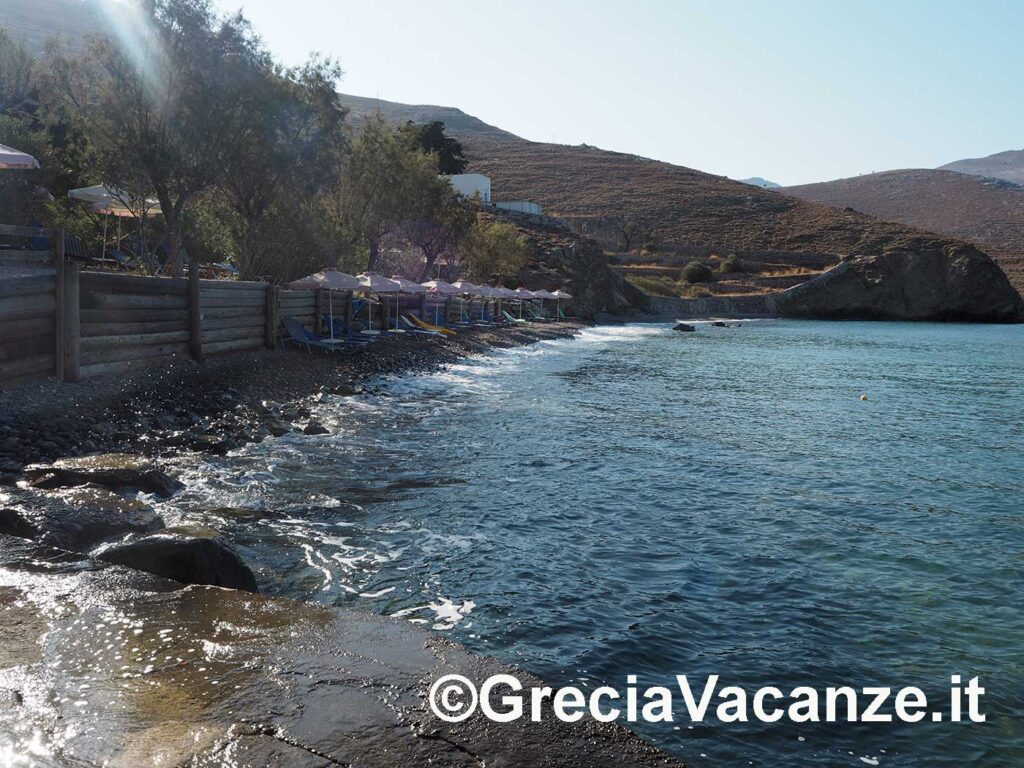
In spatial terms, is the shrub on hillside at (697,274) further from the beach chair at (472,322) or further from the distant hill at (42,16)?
the distant hill at (42,16)

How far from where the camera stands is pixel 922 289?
91812 millimetres

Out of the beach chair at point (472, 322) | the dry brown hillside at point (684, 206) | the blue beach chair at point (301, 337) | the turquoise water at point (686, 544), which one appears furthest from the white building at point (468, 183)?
the turquoise water at point (686, 544)

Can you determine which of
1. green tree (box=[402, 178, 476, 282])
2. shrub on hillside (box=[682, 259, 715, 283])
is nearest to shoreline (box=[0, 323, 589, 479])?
green tree (box=[402, 178, 476, 282])

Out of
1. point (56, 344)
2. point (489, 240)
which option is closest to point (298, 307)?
point (56, 344)

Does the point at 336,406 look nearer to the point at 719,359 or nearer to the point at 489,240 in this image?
the point at 719,359

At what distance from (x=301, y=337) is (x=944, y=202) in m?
183

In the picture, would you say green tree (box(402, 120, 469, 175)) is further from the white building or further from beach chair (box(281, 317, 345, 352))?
beach chair (box(281, 317, 345, 352))

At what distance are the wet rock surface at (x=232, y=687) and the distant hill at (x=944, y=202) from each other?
5518 inches

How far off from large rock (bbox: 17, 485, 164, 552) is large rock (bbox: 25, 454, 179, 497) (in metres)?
0.80

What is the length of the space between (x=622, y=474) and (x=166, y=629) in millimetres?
8163

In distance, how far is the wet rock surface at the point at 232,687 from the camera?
153 inches

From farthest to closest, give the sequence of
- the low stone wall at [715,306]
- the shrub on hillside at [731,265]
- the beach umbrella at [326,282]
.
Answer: the shrub on hillside at [731,265]
the low stone wall at [715,306]
the beach umbrella at [326,282]

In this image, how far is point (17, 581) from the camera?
19.2ft

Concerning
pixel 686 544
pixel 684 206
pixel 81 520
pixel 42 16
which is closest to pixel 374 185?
pixel 686 544
